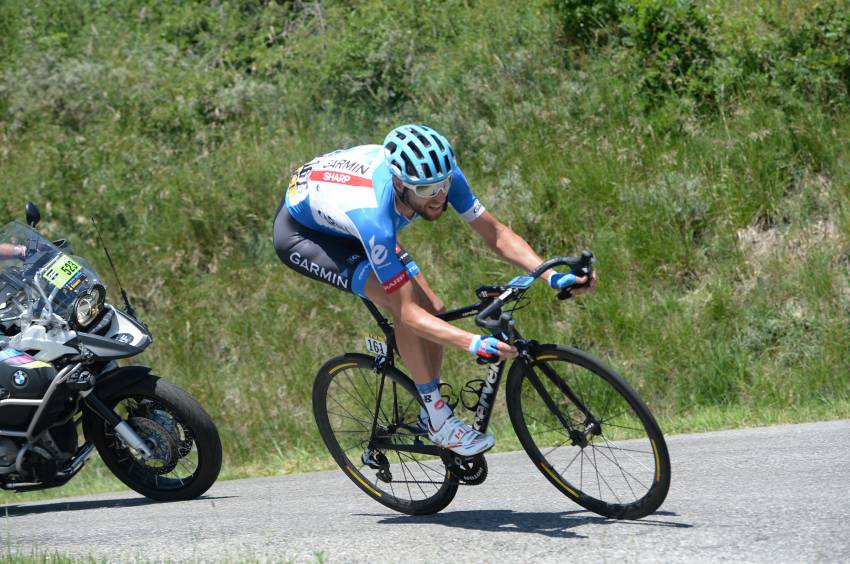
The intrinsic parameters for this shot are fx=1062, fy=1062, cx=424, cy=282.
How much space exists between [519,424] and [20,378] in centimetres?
317

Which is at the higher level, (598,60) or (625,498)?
(598,60)

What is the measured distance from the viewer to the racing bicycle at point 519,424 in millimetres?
5094

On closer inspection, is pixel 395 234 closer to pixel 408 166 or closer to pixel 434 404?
pixel 408 166

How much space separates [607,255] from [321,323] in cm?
312

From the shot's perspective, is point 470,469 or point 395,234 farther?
point 470,469

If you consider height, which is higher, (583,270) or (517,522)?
(583,270)

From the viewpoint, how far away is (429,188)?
209 inches

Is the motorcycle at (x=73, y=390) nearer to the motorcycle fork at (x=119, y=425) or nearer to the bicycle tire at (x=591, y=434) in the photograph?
the motorcycle fork at (x=119, y=425)

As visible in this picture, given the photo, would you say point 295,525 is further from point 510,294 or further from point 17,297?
point 17,297

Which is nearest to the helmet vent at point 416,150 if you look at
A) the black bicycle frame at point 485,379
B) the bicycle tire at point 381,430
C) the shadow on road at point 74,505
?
the black bicycle frame at point 485,379

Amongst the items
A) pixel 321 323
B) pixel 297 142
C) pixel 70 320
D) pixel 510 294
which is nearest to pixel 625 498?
pixel 510 294

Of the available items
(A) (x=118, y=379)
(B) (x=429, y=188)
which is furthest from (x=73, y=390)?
(B) (x=429, y=188)

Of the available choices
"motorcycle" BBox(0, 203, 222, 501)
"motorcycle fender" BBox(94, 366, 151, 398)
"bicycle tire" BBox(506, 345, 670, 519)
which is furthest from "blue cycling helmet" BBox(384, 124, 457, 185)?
"motorcycle fender" BBox(94, 366, 151, 398)

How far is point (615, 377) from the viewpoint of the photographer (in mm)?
4992
